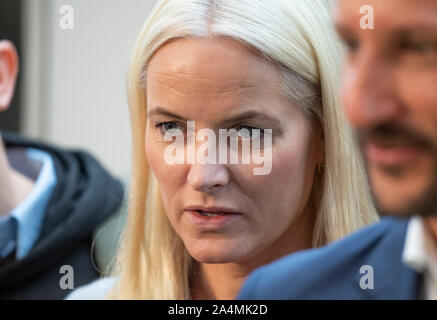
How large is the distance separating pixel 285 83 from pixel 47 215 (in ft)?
3.69

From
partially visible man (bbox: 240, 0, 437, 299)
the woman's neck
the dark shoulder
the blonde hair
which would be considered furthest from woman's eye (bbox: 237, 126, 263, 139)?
the woman's neck

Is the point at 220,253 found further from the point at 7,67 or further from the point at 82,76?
the point at 82,76

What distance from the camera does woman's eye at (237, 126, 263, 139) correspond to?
5.48ft

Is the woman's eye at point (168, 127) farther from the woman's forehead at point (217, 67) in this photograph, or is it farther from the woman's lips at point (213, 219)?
the woman's lips at point (213, 219)

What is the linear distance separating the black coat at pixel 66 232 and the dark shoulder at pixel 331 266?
4.23 ft

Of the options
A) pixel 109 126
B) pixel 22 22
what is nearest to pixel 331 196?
pixel 109 126

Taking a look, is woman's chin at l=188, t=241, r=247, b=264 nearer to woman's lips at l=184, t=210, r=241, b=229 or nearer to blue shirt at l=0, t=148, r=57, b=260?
woman's lips at l=184, t=210, r=241, b=229

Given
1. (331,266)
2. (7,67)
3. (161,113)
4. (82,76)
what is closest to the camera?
(331,266)

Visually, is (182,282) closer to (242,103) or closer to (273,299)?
(242,103)

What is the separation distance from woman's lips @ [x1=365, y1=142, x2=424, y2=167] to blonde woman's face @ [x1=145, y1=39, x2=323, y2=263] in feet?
2.31

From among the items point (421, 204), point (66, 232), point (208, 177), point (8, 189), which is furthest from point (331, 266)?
point (8, 189)

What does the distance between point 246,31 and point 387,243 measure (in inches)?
27.5

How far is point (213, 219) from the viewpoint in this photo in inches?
66.3

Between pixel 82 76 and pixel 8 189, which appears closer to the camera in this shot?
pixel 8 189
